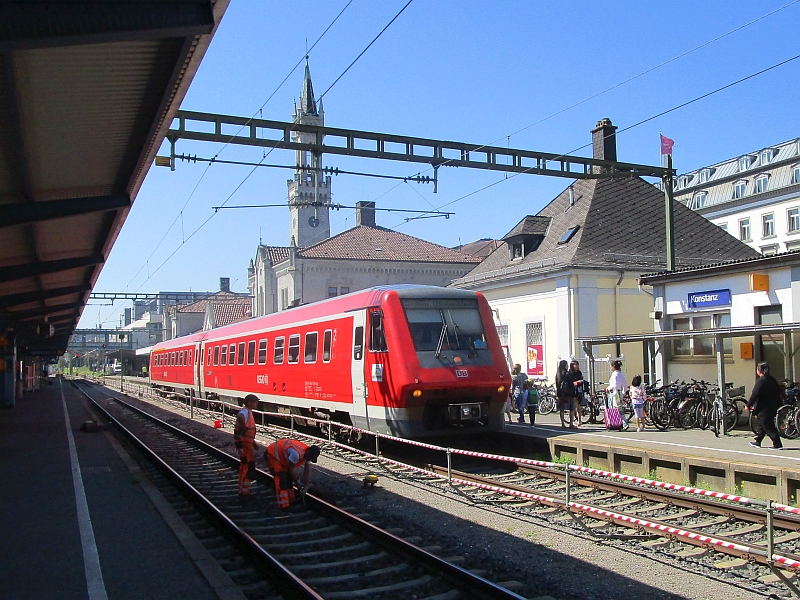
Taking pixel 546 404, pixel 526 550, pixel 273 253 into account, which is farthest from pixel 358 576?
pixel 273 253

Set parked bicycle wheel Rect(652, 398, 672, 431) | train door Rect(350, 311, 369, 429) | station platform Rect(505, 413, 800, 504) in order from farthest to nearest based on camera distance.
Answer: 1. parked bicycle wheel Rect(652, 398, 672, 431)
2. train door Rect(350, 311, 369, 429)
3. station platform Rect(505, 413, 800, 504)

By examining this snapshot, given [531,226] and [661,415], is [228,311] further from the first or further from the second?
[661,415]

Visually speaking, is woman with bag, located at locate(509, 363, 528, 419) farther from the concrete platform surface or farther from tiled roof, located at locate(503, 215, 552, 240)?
tiled roof, located at locate(503, 215, 552, 240)

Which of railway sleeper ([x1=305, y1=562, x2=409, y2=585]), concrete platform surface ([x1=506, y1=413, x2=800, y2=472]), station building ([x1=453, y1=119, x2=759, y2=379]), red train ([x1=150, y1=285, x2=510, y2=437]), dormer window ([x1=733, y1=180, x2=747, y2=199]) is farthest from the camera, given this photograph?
dormer window ([x1=733, y1=180, x2=747, y2=199])

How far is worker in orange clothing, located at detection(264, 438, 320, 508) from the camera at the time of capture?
9375mm

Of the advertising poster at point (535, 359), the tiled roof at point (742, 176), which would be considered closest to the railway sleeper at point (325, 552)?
the advertising poster at point (535, 359)

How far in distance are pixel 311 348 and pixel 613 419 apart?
21.0ft

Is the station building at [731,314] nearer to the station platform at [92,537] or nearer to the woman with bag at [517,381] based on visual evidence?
the woman with bag at [517,381]

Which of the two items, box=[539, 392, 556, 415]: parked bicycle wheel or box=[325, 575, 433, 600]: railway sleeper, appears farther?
box=[539, 392, 556, 415]: parked bicycle wheel

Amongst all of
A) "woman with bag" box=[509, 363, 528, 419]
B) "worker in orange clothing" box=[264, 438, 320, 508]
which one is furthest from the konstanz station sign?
"worker in orange clothing" box=[264, 438, 320, 508]

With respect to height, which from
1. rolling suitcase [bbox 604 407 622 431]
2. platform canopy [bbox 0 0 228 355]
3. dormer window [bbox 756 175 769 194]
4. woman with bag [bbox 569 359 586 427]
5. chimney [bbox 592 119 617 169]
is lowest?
rolling suitcase [bbox 604 407 622 431]

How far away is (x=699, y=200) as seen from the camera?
5728 centimetres

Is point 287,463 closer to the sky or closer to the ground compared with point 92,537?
closer to the sky

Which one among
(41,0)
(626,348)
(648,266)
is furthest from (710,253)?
(41,0)
